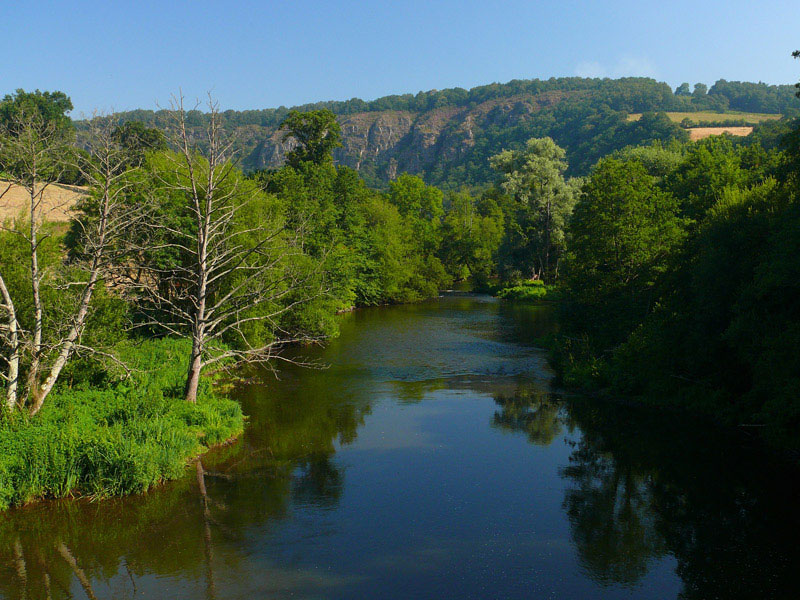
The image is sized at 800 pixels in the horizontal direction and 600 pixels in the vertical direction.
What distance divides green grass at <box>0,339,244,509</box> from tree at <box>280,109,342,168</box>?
54.0 meters

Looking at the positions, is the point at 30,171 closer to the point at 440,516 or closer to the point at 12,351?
the point at 12,351

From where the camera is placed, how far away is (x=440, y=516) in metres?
15.6

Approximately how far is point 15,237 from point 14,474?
9497 millimetres

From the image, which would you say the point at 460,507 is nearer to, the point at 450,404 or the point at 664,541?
the point at 664,541

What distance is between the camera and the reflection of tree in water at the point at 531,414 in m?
22.8

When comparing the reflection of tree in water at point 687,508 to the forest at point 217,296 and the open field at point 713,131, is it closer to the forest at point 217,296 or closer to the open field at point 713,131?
the forest at point 217,296

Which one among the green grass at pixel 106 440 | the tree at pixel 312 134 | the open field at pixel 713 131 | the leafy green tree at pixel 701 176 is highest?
the open field at pixel 713 131

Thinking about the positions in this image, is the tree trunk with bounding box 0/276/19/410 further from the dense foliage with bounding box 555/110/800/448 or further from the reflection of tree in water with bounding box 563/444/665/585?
the dense foliage with bounding box 555/110/800/448

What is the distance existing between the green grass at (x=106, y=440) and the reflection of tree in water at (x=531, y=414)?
10358 mm

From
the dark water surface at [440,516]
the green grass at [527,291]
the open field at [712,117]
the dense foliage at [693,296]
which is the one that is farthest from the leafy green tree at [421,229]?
the open field at [712,117]

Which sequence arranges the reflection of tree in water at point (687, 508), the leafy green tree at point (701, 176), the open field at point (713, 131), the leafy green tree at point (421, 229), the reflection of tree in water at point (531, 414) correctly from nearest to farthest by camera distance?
the reflection of tree in water at point (687, 508) → the reflection of tree in water at point (531, 414) → the leafy green tree at point (701, 176) → the leafy green tree at point (421, 229) → the open field at point (713, 131)

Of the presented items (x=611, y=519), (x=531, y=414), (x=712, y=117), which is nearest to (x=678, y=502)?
(x=611, y=519)

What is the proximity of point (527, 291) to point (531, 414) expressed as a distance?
135ft

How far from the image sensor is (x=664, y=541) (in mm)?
14422
